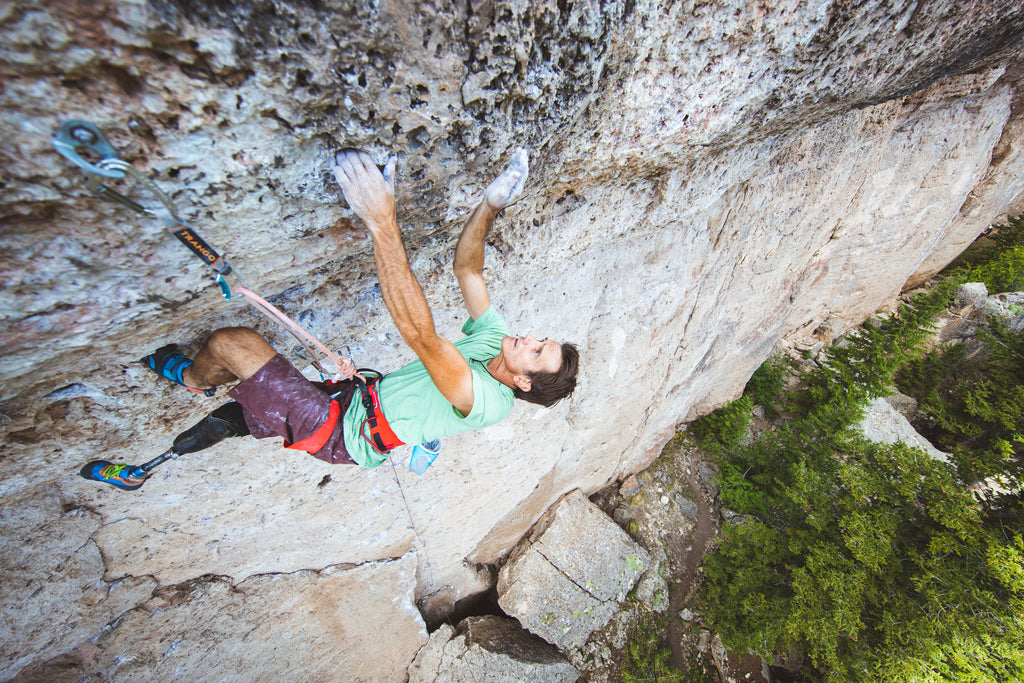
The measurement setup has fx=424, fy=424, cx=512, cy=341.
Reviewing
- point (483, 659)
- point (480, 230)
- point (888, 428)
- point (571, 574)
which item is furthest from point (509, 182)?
point (888, 428)

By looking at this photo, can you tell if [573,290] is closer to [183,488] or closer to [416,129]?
[416,129]

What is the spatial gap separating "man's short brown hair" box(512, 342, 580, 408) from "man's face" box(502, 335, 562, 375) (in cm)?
5

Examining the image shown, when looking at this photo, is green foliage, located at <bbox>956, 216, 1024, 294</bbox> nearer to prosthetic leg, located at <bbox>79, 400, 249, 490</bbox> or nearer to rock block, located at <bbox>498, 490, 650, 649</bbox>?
rock block, located at <bbox>498, 490, 650, 649</bbox>

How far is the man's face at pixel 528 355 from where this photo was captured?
2.07m

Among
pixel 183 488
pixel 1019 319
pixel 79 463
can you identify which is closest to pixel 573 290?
pixel 183 488

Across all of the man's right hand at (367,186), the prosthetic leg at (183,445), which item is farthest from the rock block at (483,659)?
the man's right hand at (367,186)

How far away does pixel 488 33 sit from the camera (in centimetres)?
129

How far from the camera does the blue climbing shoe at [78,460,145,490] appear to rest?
170 cm

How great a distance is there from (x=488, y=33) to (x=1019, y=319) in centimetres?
1005

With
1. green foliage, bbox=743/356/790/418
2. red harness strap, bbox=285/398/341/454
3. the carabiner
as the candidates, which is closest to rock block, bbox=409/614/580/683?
red harness strap, bbox=285/398/341/454

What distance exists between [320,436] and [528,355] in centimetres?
101

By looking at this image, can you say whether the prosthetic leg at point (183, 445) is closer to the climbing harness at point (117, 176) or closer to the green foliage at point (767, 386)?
the climbing harness at point (117, 176)

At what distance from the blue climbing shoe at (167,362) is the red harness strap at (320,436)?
1.61 ft

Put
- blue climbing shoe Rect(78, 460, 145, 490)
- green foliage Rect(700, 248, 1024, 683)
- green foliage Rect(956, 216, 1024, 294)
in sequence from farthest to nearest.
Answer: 1. green foliage Rect(956, 216, 1024, 294)
2. green foliage Rect(700, 248, 1024, 683)
3. blue climbing shoe Rect(78, 460, 145, 490)
